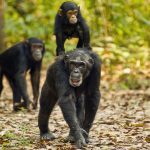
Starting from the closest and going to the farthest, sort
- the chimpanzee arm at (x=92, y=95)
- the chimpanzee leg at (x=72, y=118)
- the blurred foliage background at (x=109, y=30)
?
the chimpanzee leg at (x=72, y=118) → the chimpanzee arm at (x=92, y=95) → the blurred foliage background at (x=109, y=30)

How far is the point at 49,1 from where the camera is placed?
20.0m

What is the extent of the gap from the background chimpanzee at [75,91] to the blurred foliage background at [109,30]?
7.23m

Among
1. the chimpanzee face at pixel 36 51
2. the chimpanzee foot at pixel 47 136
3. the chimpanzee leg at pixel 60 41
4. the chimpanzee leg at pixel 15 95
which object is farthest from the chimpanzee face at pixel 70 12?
the chimpanzee leg at pixel 15 95

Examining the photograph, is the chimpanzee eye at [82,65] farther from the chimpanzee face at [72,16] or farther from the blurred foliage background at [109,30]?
the blurred foliage background at [109,30]

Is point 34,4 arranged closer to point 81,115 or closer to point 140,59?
point 140,59

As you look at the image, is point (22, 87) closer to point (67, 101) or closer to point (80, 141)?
point (67, 101)

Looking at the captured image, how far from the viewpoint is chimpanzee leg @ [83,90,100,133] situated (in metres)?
6.85

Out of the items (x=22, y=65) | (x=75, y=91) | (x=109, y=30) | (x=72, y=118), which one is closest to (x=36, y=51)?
(x=22, y=65)

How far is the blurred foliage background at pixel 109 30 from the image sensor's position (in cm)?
1520

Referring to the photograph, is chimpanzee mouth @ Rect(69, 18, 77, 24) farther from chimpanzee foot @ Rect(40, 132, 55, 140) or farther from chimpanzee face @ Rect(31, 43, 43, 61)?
chimpanzee face @ Rect(31, 43, 43, 61)

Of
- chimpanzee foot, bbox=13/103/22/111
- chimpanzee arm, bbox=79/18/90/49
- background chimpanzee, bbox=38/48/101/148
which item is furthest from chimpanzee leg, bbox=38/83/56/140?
chimpanzee foot, bbox=13/103/22/111

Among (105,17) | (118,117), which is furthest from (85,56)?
(105,17)

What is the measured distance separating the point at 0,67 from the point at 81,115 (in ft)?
15.7

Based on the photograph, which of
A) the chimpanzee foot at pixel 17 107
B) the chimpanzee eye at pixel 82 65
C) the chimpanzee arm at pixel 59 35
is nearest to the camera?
the chimpanzee eye at pixel 82 65
